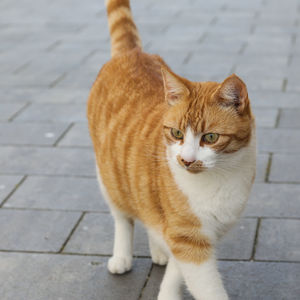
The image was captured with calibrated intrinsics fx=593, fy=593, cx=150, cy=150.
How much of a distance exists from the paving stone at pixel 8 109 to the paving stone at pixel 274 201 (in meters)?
2.61

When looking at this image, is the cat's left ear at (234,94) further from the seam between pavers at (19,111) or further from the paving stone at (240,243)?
the seam between pavers at (19,111)

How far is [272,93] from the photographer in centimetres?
588

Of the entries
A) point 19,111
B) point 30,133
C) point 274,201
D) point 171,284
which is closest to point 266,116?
point 274,201

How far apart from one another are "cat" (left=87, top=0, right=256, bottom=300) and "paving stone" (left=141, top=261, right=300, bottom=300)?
0.18m

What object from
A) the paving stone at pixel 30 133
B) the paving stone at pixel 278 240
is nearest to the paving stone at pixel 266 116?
the paving stone at pixel 278 240

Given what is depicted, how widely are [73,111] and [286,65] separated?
253 centimetres

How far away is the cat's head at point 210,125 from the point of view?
2465 millimetres

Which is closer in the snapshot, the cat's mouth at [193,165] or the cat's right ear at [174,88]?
the cat's mouth at [193,165]

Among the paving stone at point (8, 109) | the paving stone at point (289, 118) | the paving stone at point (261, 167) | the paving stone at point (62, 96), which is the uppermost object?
the paving stone at point (261, 167)

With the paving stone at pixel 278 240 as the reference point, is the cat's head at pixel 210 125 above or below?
above

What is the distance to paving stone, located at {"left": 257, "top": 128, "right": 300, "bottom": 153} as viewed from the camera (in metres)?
4.71

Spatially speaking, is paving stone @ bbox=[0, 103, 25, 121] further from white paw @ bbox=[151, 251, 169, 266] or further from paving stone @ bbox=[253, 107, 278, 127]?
white paw @ bbox=[151, 251, 169, 266]

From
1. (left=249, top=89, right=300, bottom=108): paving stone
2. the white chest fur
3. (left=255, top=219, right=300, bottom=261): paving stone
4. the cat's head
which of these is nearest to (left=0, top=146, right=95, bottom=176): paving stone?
(left=255, top=219, right=300, bottom=261): paving stone

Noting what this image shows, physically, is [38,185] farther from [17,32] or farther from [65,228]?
[17,32]
